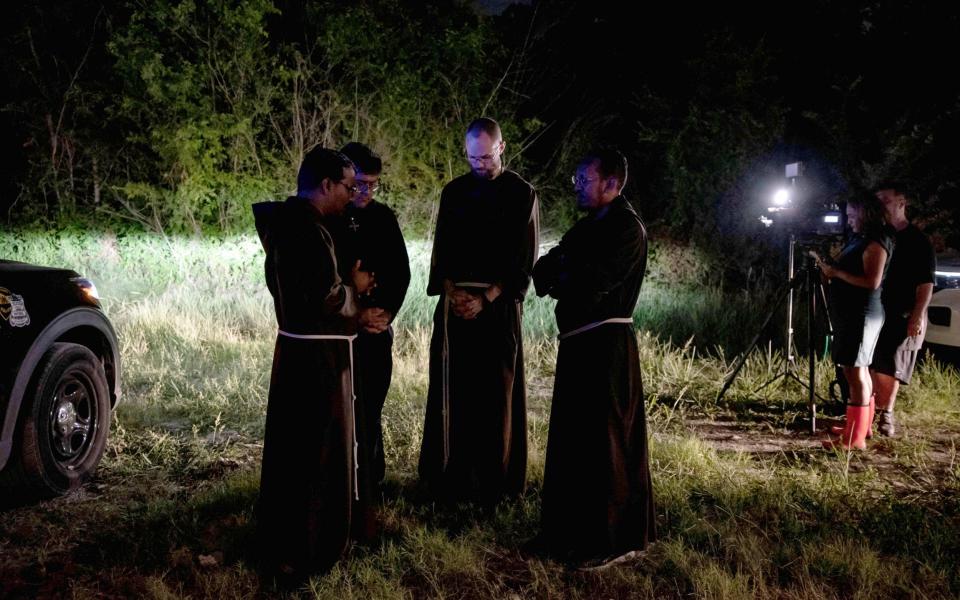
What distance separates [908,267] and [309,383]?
4.22 metres

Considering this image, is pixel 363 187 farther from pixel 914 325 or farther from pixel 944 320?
pixel 944 320

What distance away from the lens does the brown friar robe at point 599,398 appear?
328 cm

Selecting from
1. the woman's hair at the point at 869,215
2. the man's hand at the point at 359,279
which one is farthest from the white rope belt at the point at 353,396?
the woman's hair at the point at 869,215

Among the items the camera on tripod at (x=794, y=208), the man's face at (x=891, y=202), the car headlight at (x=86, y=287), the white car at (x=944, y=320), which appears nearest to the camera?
the car headlight at (x=86, y=287)

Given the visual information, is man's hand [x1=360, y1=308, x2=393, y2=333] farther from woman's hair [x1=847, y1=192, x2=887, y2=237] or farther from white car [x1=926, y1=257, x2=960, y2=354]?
white car [x1=926, y1=257, x2=960, y2=354]

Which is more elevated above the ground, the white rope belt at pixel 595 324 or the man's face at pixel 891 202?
the man's face at pixel 891 202

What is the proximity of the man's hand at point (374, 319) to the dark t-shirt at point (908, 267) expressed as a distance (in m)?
3.63

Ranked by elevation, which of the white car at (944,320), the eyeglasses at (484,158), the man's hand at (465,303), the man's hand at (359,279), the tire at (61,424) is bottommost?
the tire at (61,424)

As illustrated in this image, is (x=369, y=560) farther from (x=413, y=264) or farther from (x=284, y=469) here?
(x=413, y=264)

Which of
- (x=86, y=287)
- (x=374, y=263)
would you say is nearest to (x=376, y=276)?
(x=374, y=263)

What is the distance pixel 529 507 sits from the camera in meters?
4.08

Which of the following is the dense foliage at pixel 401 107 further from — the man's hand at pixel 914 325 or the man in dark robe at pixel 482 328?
the man in dark robe at pixel 482 328

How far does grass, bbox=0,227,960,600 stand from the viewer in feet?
11.0

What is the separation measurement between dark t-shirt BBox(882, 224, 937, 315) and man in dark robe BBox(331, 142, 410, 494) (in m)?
3.47
